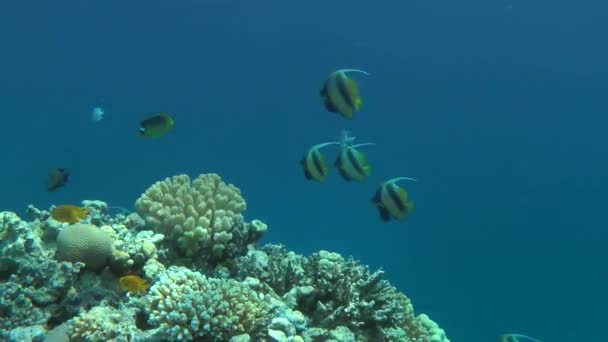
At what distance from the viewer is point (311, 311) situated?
5.22 meters

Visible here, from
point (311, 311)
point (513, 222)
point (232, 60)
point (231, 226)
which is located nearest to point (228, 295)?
point (311, 311)

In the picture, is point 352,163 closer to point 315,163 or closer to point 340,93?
point 315,163

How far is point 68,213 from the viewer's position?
17.9 ft

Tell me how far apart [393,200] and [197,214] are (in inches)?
88.1

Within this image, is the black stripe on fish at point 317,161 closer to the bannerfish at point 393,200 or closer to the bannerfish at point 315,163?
the bannerfish at point 315,163

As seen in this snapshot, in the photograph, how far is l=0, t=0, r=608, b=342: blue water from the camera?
48812 millimetres

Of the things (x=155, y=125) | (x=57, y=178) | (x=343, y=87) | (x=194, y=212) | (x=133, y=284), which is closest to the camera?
A: (x=133, y=284)

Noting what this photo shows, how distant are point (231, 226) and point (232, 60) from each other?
58.3 meters

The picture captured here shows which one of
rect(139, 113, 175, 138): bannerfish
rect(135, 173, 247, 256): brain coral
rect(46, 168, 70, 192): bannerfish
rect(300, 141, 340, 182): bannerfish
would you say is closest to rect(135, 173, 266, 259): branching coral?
rect(135, 173, 247, 256): brain coral

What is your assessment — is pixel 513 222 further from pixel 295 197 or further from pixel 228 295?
pixel 228 295

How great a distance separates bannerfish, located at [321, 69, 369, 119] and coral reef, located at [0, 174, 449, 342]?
1.46m

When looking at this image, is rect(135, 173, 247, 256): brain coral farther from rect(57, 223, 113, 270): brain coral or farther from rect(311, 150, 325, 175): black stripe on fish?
rect(311, 150, 325, 175): black stripe on fish

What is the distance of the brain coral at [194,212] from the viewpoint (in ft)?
19.3

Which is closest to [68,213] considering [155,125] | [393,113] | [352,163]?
[155,125]
